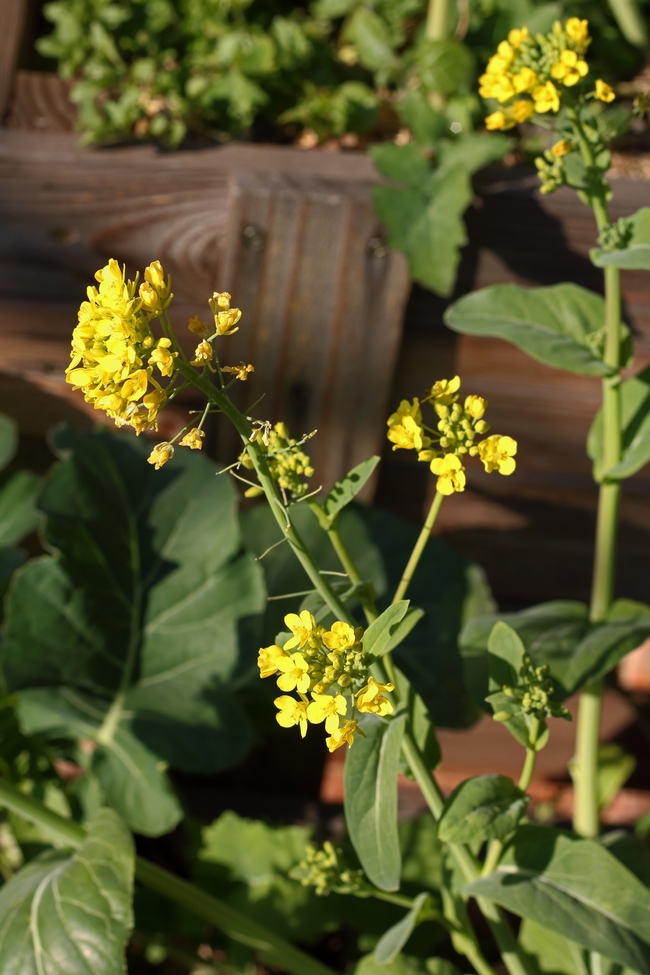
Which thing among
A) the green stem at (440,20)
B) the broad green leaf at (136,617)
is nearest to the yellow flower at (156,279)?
the broad green leaf at (136,617)

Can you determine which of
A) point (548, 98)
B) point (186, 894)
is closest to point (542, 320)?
point (548, 98)

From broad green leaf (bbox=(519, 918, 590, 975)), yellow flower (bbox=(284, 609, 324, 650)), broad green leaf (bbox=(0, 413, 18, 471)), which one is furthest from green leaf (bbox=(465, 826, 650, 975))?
broad green leaf (bbox=(0, 413, 18, 471))

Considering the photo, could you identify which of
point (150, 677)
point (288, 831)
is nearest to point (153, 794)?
point (150, 677)

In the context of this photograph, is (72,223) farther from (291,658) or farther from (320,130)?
(291,658)

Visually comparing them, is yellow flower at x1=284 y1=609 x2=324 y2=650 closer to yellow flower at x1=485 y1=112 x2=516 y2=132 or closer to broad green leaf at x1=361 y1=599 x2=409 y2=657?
broad green leaf at x1=361 y1=599 x2=409 y2=657

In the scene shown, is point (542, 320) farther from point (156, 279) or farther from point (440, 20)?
point (440, 20)
